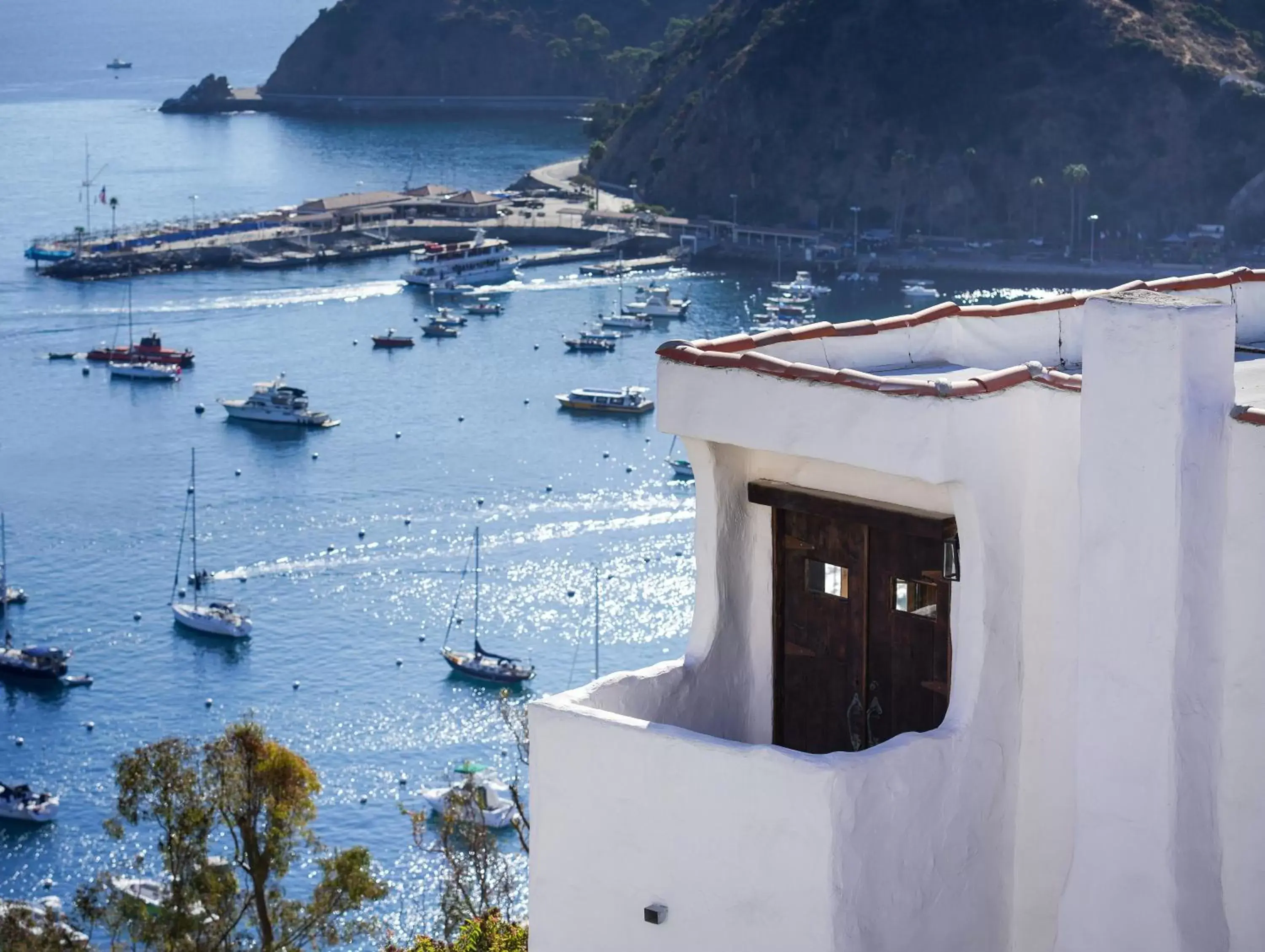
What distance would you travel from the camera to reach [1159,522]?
5.58 metres

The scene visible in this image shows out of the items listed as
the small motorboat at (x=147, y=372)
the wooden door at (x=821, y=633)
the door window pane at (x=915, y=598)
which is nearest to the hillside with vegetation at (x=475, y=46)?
the small motorboat at (x=147, y=372)

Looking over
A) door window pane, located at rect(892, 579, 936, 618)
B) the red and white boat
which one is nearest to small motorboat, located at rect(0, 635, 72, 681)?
the red and white boat

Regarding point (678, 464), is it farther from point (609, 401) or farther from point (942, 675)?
point (942, 675)

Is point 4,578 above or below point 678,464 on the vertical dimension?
below

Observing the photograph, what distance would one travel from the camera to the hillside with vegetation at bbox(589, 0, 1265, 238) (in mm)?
79062

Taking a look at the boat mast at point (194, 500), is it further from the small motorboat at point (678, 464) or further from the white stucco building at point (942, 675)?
the white stucco building at point (942, 675)

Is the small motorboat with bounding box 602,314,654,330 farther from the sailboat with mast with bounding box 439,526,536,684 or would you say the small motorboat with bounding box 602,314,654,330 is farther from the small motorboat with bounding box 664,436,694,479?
the sailboat with mast with bounding box 439,526,536,684

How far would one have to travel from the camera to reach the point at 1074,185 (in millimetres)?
78750

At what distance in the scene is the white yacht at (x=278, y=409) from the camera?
54969 mm

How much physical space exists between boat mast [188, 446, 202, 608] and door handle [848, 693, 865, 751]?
34.4 m

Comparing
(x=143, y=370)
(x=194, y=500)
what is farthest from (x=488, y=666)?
(x=143, y=370)

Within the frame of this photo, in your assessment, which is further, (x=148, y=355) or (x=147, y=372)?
(x=148, y=355)

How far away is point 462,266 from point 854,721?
228ft

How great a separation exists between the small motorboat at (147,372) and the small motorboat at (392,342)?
6399 millimetres
